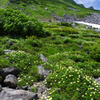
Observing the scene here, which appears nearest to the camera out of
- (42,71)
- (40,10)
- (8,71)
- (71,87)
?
(71,87)

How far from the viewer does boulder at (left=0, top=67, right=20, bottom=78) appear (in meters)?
5.98

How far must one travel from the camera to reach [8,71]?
20.2 ft

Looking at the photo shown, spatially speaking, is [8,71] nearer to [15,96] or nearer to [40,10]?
[15,96]

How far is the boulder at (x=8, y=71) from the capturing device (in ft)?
19.6

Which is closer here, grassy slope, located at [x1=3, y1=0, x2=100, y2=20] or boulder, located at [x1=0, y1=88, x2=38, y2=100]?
boulder, located at [x1=0, y1=88, x2=38, y2=100]

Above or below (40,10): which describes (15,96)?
below

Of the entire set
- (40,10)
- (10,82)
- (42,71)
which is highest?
(40,10)

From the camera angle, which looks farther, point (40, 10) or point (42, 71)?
point (40, 10)

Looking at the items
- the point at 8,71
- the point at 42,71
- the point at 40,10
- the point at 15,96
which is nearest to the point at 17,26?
the point at 8,71

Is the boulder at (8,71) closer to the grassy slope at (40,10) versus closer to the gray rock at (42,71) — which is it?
the gray rock at (42,71)

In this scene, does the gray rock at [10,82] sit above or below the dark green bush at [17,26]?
below

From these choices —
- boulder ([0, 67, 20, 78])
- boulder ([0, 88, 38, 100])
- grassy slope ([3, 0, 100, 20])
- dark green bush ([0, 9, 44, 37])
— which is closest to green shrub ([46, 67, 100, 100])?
boulder ([0, 88, 38, 100])

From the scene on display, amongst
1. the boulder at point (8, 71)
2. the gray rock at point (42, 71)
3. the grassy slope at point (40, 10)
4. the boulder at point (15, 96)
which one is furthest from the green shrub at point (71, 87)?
the grassy slope at point (40, 10)

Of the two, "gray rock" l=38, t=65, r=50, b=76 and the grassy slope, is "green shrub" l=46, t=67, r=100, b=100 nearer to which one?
"gray rock" l=38, t=65, r=50, b=76
